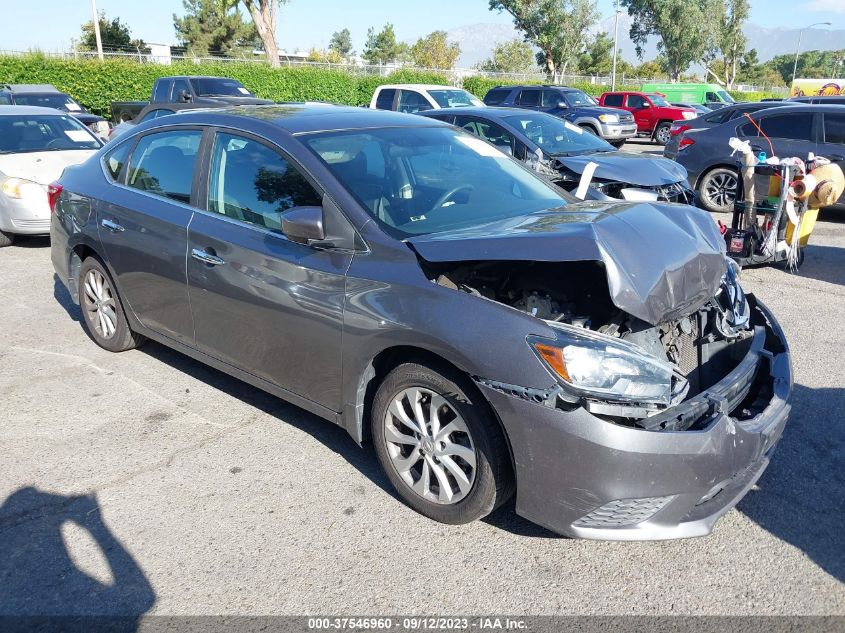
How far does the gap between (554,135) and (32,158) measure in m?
6.49

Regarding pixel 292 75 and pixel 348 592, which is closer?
pixel 348 592

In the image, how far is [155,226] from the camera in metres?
4.40


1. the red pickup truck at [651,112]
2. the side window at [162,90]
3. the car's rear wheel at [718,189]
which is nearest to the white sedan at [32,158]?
the car's rear wheel at [718,189]

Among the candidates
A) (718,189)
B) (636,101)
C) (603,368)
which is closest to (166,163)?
(603,368)

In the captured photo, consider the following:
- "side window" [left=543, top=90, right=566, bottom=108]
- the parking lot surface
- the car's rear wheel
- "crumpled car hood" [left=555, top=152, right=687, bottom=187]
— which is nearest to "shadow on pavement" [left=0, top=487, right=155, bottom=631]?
the parking lot surface

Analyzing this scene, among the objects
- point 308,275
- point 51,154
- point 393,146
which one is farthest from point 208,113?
point 51,154

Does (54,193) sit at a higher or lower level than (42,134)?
lower

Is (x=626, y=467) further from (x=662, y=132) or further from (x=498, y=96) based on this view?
(x=662, y=132)

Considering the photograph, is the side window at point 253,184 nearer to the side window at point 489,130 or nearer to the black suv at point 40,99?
the side window at point 489,130

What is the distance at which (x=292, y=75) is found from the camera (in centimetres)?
2917

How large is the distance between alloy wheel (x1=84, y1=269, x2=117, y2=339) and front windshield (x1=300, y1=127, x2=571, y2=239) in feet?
7.41

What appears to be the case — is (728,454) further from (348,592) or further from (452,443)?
(348,592)

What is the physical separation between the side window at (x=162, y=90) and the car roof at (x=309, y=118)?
15.7 meters

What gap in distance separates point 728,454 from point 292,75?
94.9 ft
